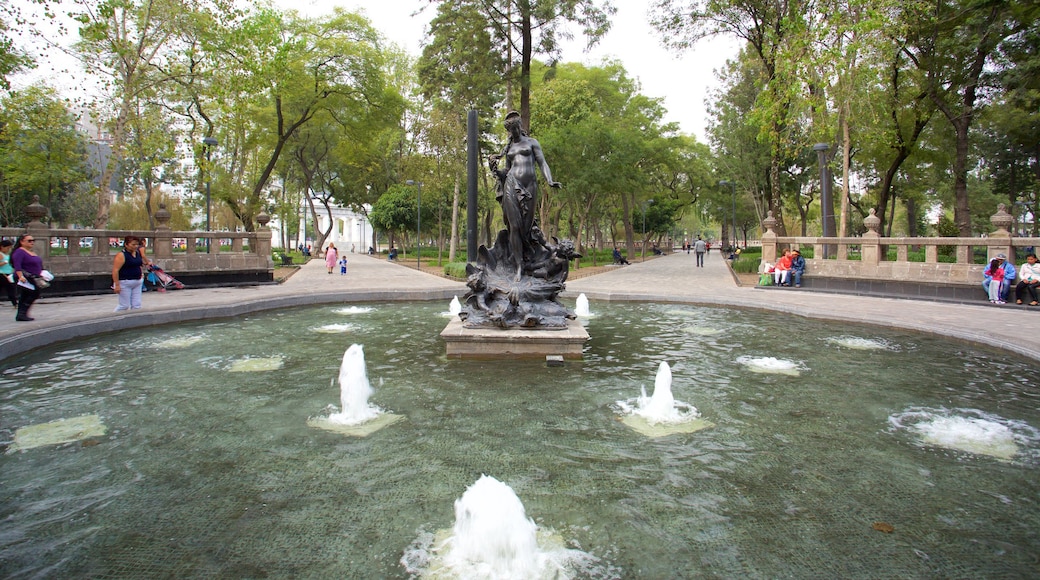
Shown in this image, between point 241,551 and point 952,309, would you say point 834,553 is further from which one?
point 952,309

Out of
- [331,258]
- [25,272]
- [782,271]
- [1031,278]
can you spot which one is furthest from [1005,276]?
[331,258]

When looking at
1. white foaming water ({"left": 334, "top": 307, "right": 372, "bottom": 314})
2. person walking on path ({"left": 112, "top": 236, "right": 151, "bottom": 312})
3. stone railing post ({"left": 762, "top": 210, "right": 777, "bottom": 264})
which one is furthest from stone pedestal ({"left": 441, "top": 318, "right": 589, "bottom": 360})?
stone railing post ({"left": 762, "top": 210, "right": 777, "bottom": 264})

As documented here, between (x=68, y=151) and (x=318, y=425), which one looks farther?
(x=68, y=151)

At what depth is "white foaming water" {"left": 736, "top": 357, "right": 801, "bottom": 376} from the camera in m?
6.84

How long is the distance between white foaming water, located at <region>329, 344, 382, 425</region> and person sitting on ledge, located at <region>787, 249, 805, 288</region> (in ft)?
54.1

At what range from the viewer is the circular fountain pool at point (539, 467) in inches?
114

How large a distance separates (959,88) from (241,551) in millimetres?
32953

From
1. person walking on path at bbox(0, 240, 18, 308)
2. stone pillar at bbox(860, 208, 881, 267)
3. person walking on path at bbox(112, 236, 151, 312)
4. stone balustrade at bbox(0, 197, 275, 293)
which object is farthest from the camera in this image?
stone pillar at bbox(860, 208, 881, 267)

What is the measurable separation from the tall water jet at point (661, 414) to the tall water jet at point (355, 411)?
221 centimetres

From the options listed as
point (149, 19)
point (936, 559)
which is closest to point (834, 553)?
point (936, 559)

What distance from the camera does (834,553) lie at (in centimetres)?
289

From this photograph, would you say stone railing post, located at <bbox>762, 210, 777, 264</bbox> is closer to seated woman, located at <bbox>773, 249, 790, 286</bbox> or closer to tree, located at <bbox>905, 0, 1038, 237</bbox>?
seated woman, located at <bbox>773, 249, 790, 286</bbox>

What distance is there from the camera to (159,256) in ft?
56.3

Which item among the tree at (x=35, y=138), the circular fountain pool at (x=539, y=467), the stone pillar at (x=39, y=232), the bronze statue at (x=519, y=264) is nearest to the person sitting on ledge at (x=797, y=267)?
the circular fountain pool at (x=539, y=467)
